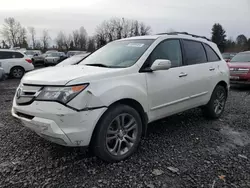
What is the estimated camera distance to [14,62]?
12617 millimetres

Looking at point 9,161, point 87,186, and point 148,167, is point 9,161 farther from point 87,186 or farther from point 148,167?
point 148,167

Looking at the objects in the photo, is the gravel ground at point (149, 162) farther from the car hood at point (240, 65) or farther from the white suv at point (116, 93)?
the car hood at point (240, 65)

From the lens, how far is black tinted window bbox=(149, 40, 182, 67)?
3561mm

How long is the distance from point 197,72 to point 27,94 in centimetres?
290

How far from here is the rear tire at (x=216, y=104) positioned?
15.4ft

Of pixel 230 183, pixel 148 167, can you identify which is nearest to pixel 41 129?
pixel 148 167

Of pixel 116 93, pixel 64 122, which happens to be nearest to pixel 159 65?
pixel 116 93

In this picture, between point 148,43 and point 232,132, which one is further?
point 232,132

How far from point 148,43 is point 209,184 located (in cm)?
221

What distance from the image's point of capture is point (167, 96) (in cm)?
357

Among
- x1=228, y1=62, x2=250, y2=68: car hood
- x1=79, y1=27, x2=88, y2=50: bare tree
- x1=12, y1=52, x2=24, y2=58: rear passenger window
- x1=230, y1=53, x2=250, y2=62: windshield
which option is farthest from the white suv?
x1=79, y1=27, x2=88, y2=50: bare tree

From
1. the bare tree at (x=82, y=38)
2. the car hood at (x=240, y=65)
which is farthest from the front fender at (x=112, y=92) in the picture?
the bare tree at (x=82, y=38)

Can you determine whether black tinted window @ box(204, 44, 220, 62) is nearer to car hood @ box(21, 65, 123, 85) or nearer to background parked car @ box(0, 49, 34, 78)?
car hood @ box(21, 65, 123, 85)

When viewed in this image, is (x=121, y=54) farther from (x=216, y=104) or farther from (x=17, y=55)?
(x=17, y=55)
